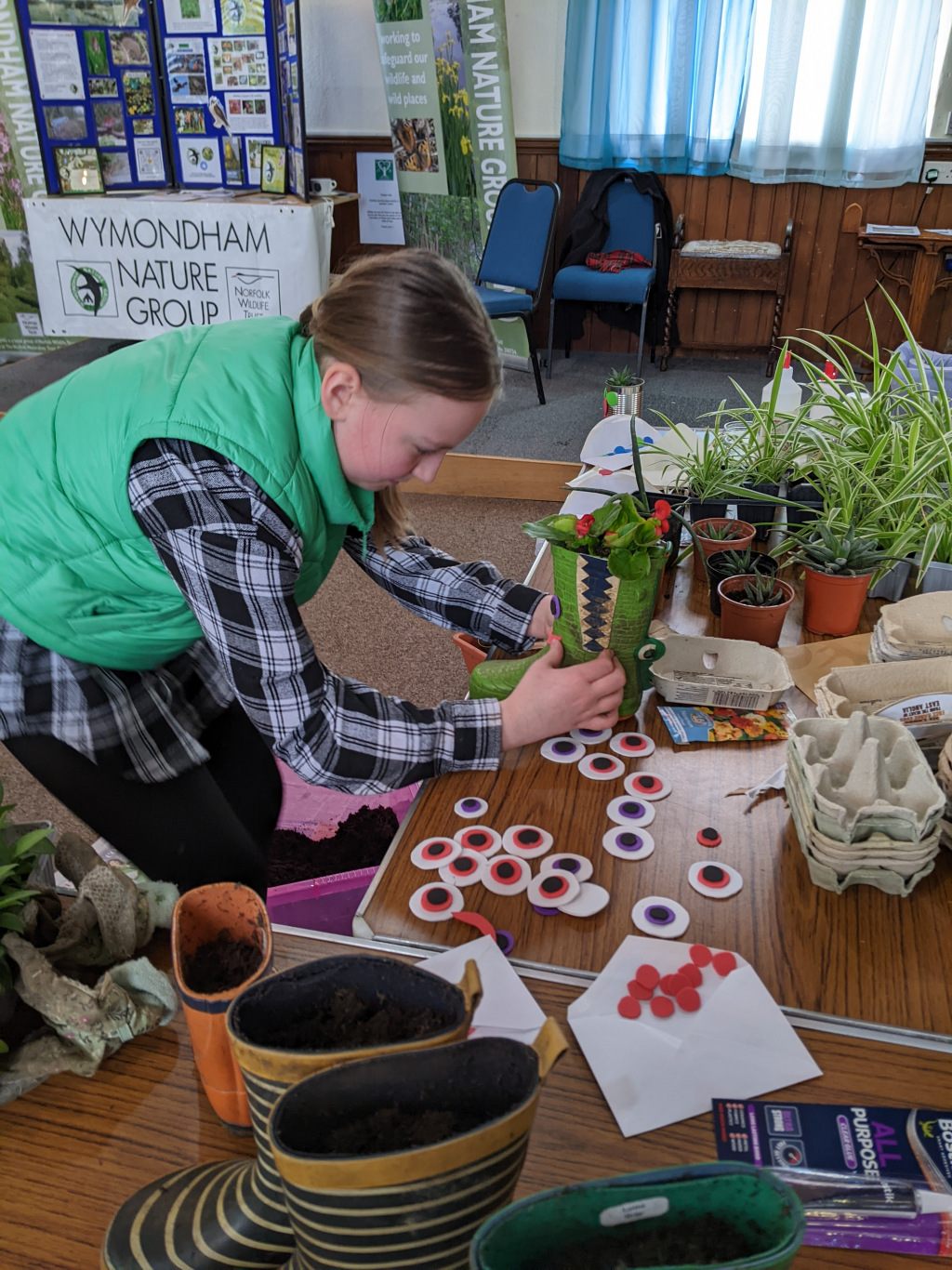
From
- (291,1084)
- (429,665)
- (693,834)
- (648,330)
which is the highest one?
(291,1084)

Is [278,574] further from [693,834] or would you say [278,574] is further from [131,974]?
[693,834]

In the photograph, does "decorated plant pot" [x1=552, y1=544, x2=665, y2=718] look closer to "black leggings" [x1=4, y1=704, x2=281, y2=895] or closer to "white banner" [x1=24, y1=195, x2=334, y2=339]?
"black leggings" [x1=4, y1=704, x2=281, y2=895]

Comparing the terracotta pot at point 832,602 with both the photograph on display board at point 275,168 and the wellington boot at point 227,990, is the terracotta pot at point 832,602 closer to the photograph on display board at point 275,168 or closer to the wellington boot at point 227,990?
the wellington boot at point 227,990

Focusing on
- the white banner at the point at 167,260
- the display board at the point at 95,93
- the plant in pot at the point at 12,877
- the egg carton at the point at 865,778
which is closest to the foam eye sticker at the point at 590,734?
the egg carton at the point at 865,778

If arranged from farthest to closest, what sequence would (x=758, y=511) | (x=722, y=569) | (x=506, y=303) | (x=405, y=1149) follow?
(x=506, y=303)
(x=758, y=511)
(x=722, y=569)
(x=405, y=1149)

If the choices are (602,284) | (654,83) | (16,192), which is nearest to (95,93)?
(16,192)

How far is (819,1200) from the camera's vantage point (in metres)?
0.60

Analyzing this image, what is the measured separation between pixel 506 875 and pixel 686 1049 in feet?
0.78

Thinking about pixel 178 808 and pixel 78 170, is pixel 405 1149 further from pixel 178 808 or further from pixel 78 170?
pixel 78 170

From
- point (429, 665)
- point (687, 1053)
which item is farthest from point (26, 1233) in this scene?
point (429, 665)

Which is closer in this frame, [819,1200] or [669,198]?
[819,1200]

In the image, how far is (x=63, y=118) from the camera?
4.23 meters

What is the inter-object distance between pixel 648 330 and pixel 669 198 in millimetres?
682

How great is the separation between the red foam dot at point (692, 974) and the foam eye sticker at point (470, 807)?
0.28 meters
